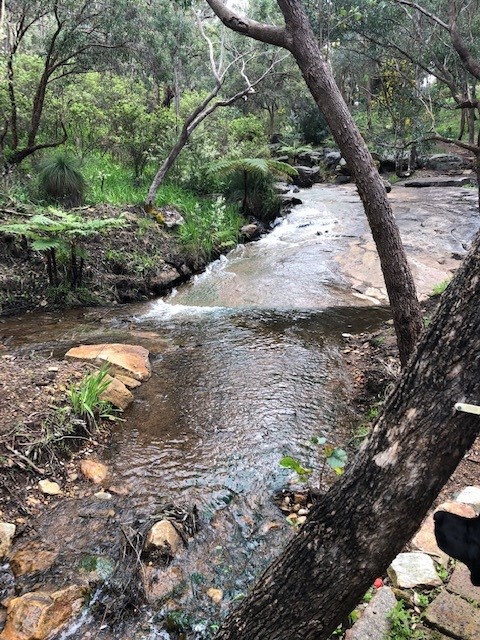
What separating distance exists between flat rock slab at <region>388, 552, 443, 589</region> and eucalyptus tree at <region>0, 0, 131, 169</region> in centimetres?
852

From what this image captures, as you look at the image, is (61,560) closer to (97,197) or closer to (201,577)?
(201,577)

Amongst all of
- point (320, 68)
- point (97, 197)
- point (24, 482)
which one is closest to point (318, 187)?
point (97, 197)

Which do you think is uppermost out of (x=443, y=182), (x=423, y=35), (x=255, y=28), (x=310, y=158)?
(x=423, y=35)

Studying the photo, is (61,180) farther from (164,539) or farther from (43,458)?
(164,539)

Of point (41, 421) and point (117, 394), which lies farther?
point (117, 394)

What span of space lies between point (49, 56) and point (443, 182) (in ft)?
43.9

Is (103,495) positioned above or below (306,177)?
below

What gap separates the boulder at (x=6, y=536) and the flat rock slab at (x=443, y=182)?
17.2 metres

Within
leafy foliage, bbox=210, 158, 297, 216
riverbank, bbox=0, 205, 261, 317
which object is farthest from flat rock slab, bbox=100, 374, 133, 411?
leafy foliage, bbox=210, 158, 297, 216

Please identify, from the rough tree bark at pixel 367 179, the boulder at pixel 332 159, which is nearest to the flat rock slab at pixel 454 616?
the rough tree bark at pixel 367 179

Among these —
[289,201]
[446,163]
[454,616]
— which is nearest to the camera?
[454,616]

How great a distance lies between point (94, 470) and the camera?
342 centimetres

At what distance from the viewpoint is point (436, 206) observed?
41.7 feet

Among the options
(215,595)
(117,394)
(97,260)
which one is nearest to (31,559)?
(215,595)
